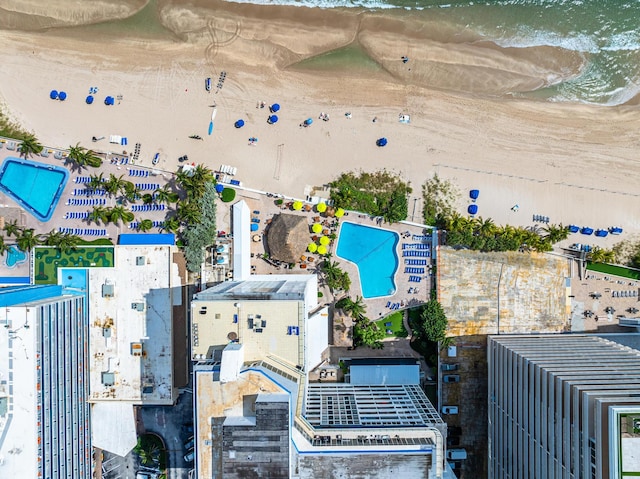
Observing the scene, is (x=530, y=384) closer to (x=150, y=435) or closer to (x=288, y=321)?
(x=288, y=321)

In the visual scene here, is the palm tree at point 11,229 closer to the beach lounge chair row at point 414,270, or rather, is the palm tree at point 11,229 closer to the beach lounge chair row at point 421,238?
the beach lounge chair row at point 414,270

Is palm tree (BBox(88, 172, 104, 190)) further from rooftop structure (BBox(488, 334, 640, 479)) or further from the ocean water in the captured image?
rooftop structure (BBox(488, 334, 640, 479))

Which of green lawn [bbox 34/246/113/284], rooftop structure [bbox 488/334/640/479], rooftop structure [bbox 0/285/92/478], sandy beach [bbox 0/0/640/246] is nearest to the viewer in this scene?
rooftop structure [bbox 488/334/640/479]

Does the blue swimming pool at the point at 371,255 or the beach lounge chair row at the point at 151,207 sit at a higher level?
the beach lounge chair row at the point at 151,207

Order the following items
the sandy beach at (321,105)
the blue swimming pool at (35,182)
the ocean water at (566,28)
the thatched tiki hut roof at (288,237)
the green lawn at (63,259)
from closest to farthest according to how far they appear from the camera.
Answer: the thatched tiki hut roof at (288,237), the green lawn at (63,259), the sandy beach at (321,105), the blue swimming pool at (35,182), the ocean water at (566,28)

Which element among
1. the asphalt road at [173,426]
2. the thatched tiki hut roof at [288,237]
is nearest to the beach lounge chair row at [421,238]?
the thatched tiki hut roof at [288,237]

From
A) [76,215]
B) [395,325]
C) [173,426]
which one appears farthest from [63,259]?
[395,325]

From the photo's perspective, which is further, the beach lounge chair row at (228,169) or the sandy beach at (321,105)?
the beach lounge chair row at (228,169)

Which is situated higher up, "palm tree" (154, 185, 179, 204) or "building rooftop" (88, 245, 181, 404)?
"palm tree" (154, 185, 179, 204)

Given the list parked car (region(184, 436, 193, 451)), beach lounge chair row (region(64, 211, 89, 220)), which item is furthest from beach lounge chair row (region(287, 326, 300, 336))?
beach lounge chair row (region(64, 211, 89, 220))
